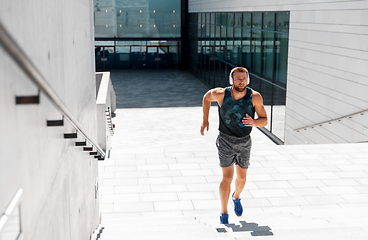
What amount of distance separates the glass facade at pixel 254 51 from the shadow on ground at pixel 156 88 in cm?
179

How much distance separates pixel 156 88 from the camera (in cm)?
2966

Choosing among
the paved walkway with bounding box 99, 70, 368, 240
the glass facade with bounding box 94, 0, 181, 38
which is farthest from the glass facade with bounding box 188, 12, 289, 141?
the glass facade with bounding box 94, 0, 181, 38

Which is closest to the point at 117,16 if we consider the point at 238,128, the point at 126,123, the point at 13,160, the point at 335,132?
the point at 126,123

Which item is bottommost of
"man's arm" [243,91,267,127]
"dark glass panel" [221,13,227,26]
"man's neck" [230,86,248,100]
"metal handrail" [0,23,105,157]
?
"man's arm" [243,91,267,127]

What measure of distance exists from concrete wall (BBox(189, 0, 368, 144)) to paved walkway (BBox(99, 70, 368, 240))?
1.44 metres

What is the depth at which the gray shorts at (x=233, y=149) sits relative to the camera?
5.25 m

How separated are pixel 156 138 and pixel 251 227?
1232 cm

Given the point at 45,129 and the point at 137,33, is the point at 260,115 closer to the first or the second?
the point at 45,129

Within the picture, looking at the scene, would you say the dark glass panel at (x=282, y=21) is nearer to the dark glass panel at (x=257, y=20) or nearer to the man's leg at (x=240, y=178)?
the dark glass panel at (x=257, y=20)

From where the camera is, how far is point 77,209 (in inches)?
174

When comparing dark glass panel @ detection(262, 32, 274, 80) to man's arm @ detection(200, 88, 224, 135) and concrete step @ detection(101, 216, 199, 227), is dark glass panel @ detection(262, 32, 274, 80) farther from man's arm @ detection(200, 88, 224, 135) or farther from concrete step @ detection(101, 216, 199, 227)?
man's arm @ detection(200, 88, 224, 135)

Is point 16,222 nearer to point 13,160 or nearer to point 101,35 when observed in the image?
point 13,160

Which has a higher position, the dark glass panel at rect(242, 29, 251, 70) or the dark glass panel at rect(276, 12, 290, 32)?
the dark glass panel at rect(276, 12, 290, 32)

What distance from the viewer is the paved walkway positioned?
17.2 ft
